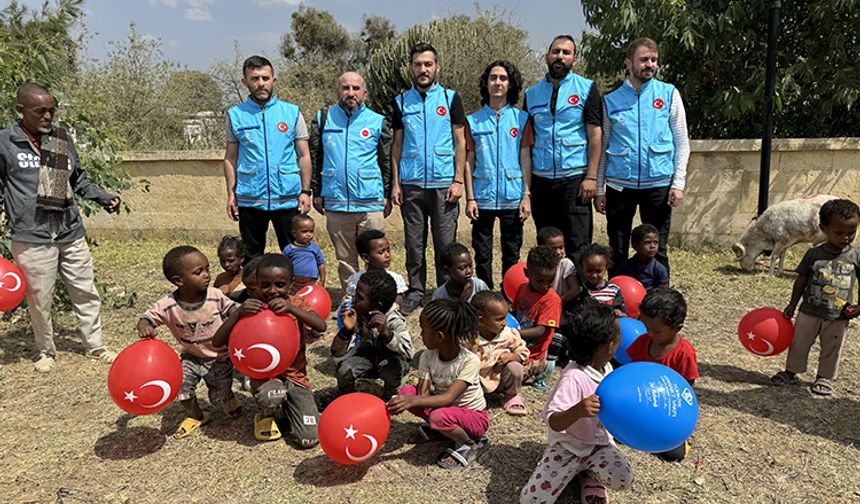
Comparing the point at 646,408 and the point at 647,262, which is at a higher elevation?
the point at 647,262

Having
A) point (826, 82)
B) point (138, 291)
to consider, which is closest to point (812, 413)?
point (138, 291)

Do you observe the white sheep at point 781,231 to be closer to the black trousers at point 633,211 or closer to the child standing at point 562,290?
the black trousers at point 633,211

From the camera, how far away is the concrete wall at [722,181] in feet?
27.0

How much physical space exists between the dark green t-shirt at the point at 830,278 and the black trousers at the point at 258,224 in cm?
399

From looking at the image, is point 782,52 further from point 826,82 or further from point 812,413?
point 812,413

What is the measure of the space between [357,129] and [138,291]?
345 cm

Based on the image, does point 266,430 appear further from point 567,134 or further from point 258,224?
point 567,134

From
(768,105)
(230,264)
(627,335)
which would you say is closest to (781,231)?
(768,105)

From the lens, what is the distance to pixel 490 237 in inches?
227

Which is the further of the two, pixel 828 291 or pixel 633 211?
pixel 633 211

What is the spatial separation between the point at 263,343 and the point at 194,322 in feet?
1.98

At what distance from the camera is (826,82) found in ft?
29.8

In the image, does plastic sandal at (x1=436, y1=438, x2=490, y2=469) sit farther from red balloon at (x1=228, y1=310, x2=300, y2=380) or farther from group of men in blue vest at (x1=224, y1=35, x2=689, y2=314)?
group of men in blue vest at (x1=224, y1=35, x2=689, y2=314)

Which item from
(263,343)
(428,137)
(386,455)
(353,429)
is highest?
(428,137)
